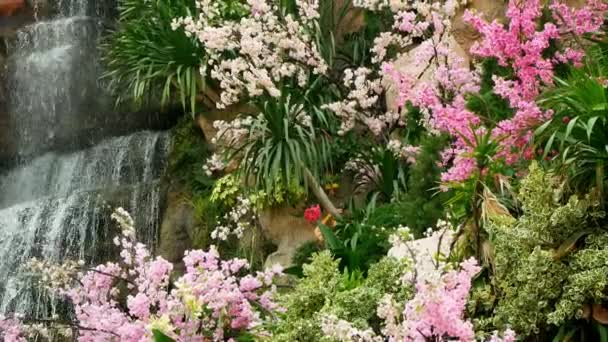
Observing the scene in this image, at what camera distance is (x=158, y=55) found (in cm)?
897

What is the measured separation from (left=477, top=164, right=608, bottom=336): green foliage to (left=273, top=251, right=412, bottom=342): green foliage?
438mm

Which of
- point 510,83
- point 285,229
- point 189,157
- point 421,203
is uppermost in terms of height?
point 510,83

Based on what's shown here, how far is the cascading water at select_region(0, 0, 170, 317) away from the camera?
9.41 meters

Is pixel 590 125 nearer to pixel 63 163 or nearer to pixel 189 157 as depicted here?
pixel 189 157

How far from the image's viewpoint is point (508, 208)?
3.94 metres

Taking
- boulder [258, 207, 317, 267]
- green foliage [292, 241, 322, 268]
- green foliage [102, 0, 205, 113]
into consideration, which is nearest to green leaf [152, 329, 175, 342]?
green foliage [292, 241, 322, 268]

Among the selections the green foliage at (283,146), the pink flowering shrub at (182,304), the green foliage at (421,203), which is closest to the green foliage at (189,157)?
the green foliage at (283,146)

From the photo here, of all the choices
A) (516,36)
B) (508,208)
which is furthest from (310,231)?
(508,208)

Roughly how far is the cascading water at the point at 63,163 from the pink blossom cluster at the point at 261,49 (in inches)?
111

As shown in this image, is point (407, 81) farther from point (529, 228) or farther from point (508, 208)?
point (529, 228)

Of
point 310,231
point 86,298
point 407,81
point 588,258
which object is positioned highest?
point 407,81

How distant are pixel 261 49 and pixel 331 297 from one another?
4267 millimetres

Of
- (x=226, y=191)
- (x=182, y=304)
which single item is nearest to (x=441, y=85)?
(x=226, y=191)

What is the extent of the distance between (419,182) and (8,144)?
884 centimetres
